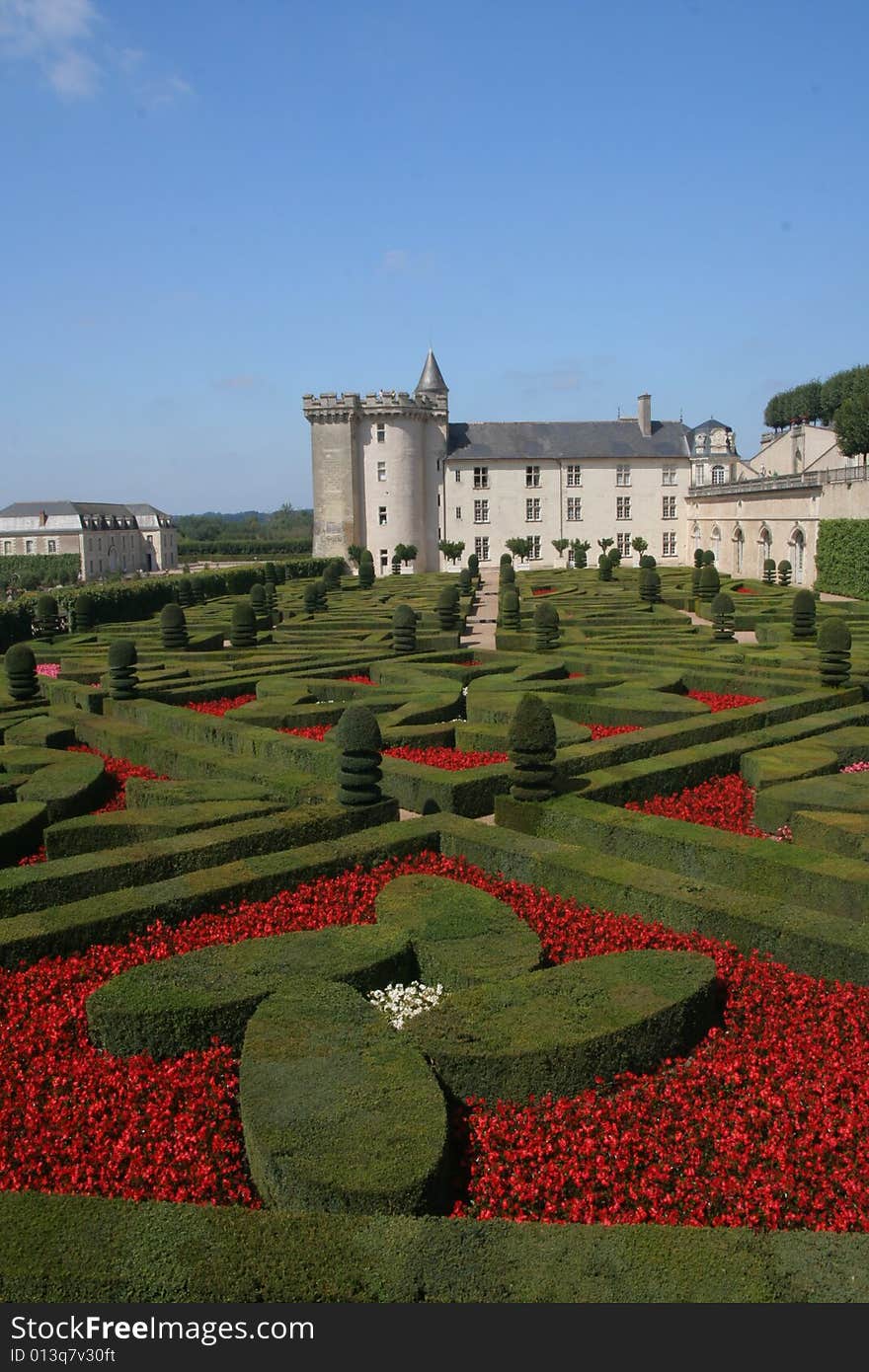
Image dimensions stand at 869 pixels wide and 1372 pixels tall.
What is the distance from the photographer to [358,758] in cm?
1142

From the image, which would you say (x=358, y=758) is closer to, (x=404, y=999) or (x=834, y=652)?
(x=404, y=999)

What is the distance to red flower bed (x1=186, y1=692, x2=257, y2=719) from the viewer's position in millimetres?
18484

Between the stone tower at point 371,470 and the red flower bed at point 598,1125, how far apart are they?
5760cm

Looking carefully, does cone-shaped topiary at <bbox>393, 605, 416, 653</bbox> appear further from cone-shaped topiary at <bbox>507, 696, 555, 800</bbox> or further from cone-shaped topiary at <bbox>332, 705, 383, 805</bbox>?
cone-shaped topiary at <bbox>332, 705, 383, 805</bbox>

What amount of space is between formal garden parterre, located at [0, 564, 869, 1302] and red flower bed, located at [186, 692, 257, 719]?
2.44m

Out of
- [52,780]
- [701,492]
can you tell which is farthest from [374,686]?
[701,492]

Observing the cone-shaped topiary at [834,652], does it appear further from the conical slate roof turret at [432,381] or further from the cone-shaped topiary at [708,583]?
the conical slate roof turret at [432,381]

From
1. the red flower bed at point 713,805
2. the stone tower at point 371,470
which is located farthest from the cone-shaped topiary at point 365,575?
the red flower bed at point 713,805

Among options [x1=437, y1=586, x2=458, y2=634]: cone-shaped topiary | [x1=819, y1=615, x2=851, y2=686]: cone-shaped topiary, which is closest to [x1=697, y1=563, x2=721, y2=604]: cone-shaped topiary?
[x1=437, y1=586, x2=458, y2=634]: cone-shaped topiary

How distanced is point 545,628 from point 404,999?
16.6 m

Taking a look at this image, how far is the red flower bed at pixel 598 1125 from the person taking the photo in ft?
18.4

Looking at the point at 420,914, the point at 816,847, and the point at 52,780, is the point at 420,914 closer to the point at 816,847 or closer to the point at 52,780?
the point at 816,847

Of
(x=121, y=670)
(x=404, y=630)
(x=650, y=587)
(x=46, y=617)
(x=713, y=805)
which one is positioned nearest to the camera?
(x=713, y=805)

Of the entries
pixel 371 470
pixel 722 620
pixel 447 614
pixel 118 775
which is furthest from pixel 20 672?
pixel 371 470
